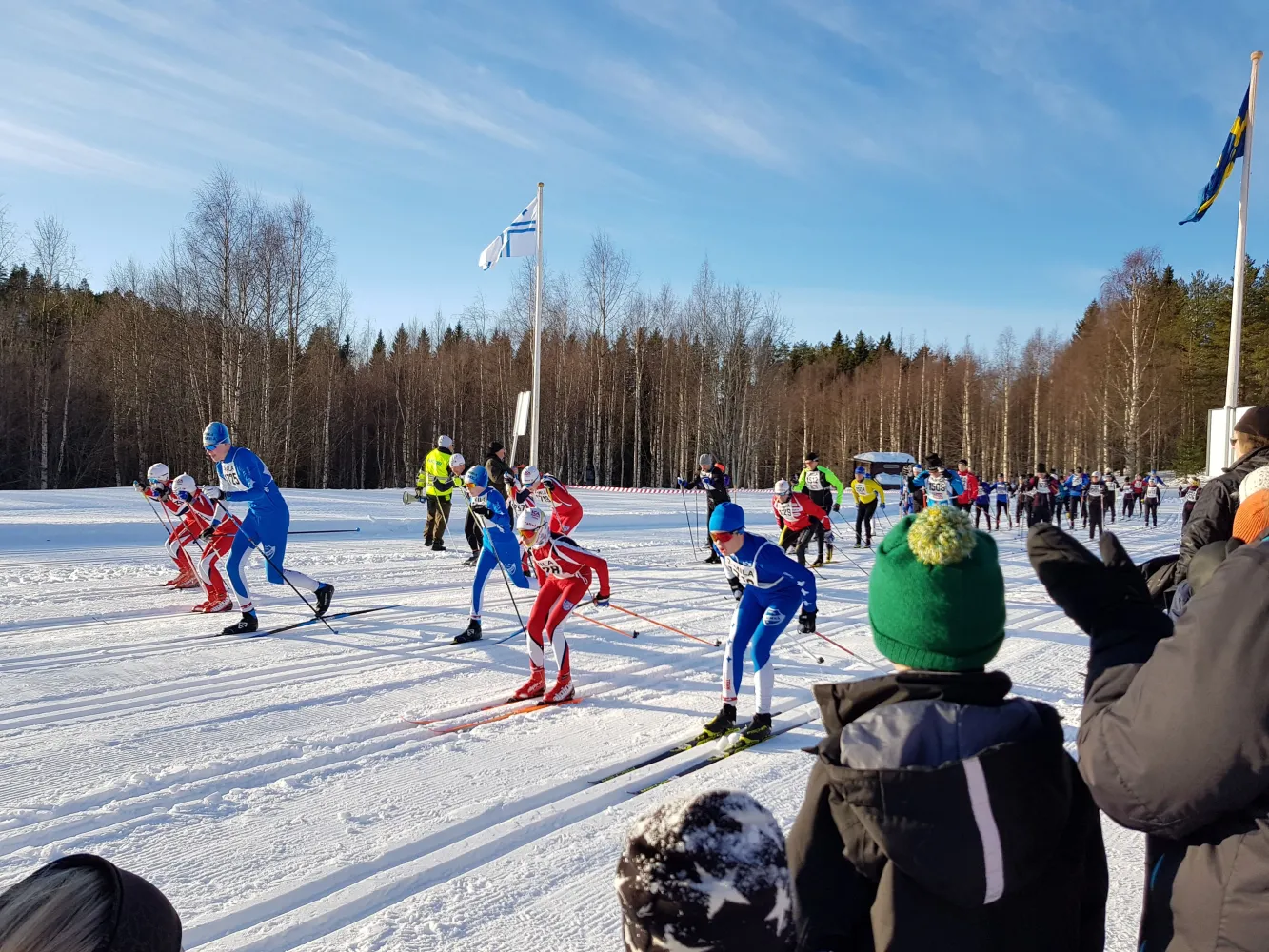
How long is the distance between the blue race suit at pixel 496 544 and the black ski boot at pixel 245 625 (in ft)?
7.66

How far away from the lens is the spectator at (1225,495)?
14.8 feet

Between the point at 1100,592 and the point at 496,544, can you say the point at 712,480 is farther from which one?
the point at 1100,592

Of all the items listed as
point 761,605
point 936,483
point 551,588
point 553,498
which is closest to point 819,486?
point 936,483

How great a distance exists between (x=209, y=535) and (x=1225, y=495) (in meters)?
9.36

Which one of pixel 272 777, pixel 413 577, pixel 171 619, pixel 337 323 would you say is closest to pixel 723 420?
pixel 337 323

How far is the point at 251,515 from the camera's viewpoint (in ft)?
28.3

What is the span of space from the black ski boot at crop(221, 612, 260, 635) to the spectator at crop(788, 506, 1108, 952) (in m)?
7.83

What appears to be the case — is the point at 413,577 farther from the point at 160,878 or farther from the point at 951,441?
the point at 951,441

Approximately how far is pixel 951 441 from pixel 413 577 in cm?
5579

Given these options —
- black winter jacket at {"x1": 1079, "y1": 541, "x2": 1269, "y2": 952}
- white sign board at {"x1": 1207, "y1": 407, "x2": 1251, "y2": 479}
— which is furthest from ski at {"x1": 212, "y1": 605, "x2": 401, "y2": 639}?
white sign board at {"x1": 1207, "y1": 407, "x2": 1251, "y2": 479}

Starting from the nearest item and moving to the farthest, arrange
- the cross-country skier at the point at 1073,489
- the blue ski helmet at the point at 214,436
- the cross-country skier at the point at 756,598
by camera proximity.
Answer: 1. the cross-country skier at the point at 756,598
2. the blue ski helmet at the point at 214,436
3. the cross-country skier at the point at 1073,489

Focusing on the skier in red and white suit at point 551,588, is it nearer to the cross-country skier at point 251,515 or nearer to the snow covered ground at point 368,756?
the snow covered ground at point 368,756

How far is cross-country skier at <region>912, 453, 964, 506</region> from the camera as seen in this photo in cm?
1506

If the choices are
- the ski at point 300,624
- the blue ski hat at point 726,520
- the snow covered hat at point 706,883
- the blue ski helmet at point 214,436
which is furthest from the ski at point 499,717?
the blue ski helmet at point 214,436
